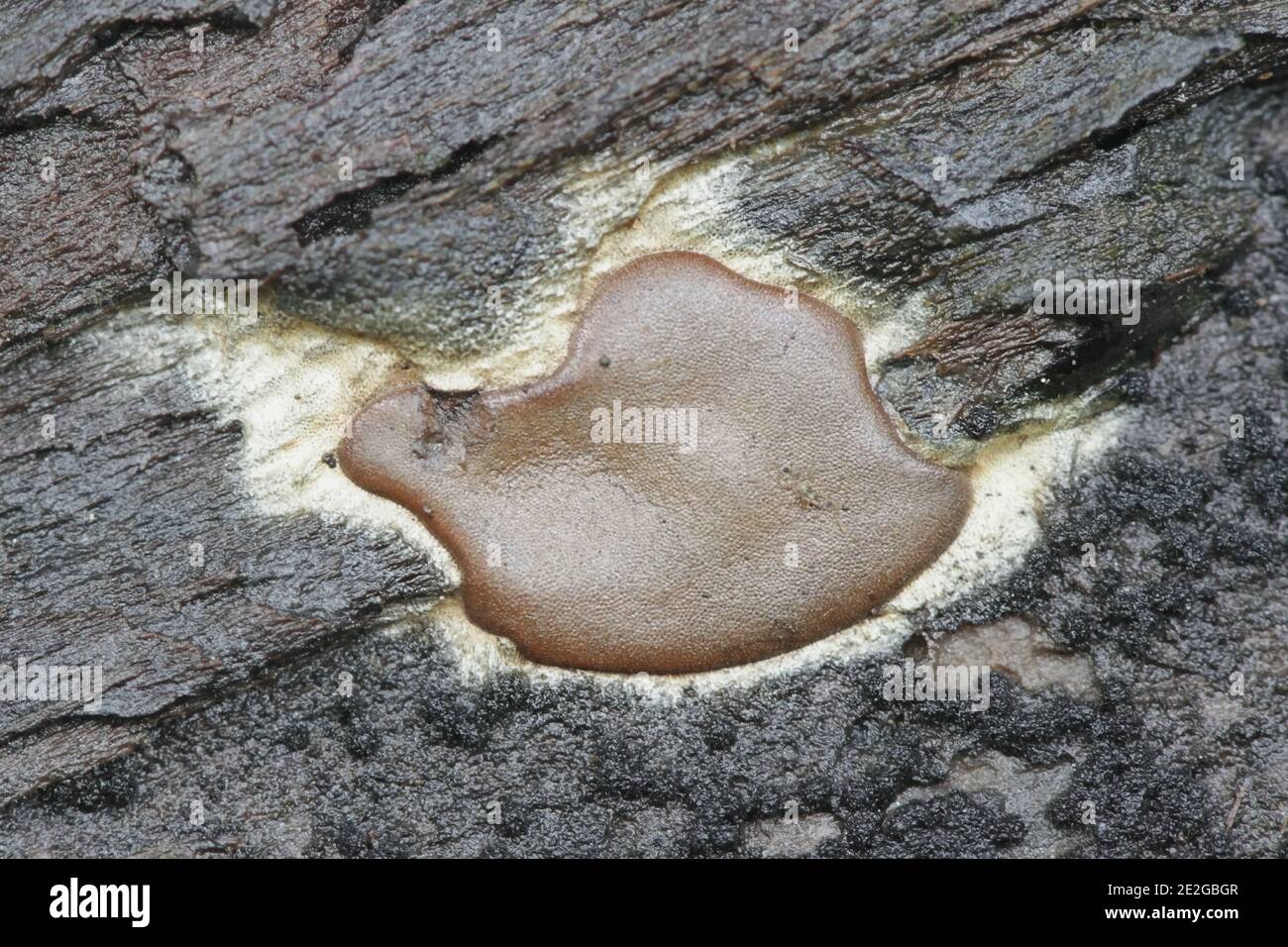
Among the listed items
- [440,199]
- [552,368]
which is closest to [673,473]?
[552,368]

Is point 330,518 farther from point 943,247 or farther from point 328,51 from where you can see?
point 943,247

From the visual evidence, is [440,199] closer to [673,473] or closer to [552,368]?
[552,368]

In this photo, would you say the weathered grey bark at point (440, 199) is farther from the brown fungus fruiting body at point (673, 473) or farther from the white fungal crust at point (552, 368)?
the brown fungus fruiting body at point (673, 473)

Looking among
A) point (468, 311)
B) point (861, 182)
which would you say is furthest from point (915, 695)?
point (468, 311)

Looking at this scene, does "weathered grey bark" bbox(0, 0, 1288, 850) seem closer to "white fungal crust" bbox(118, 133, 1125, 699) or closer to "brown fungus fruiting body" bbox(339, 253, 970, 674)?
"white fungal crust" bbox(118, 133, 1125, 699)

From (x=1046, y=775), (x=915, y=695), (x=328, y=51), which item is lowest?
(x=1046, y=775)

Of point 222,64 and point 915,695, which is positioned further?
point 915,695
